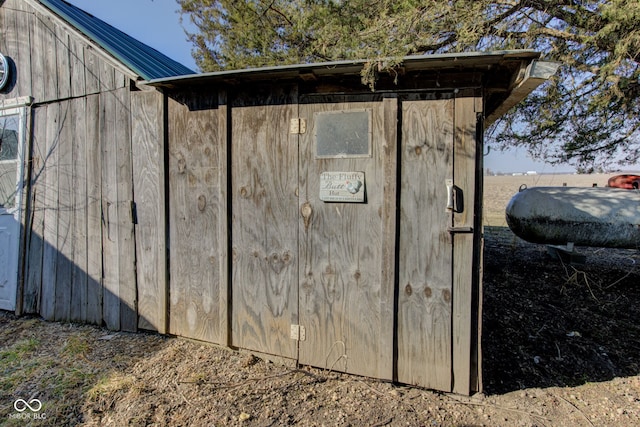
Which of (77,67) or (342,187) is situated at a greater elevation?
(77,67)

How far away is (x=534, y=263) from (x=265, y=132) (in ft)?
18.7

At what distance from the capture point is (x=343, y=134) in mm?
2711

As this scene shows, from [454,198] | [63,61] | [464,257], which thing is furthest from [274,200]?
[63,61]

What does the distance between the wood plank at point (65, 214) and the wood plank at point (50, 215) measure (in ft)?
0.18

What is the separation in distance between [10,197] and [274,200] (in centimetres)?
371

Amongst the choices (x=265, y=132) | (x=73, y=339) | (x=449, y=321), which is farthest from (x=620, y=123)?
(x=73, y=339)

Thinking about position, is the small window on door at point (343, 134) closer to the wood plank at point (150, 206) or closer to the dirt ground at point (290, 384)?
the wood plank at point (150, 206)

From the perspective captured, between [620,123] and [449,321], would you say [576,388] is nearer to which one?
[449,321]

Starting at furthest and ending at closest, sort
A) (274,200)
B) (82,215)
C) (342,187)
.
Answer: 1. (82,215)
2. (274,200)
3. (342,187)

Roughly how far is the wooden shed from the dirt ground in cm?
18

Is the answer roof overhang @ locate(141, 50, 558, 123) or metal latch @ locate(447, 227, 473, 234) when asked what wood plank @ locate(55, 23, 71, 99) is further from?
metal latch @ locate(447, 227, 473, 234)

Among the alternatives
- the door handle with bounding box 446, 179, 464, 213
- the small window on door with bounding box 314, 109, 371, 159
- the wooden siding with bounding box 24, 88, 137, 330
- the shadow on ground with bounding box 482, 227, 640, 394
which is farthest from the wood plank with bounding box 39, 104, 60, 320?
the shadow on ground with bounding box 482, 227, 640, 394

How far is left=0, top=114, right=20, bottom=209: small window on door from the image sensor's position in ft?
13.4

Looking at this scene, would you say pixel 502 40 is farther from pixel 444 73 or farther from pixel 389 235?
pixel 389 235
